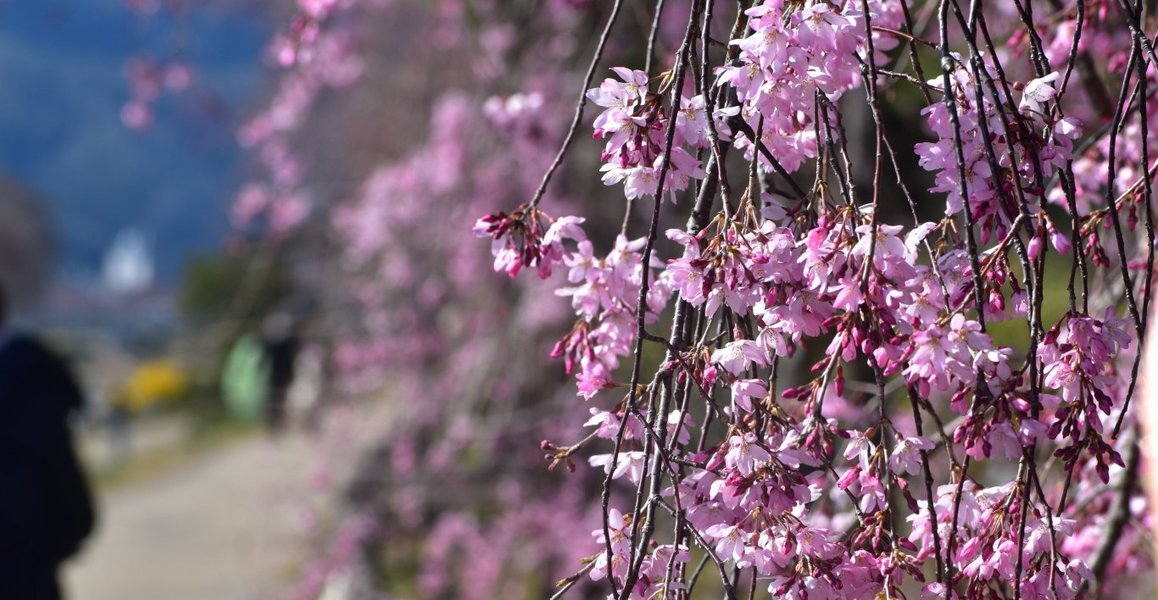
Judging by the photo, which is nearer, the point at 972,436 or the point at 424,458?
the point at 972,436

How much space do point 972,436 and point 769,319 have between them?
0.67ft

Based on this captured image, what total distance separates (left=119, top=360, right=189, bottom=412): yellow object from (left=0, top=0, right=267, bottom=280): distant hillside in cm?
1196

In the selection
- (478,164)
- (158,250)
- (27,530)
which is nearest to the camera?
(27,530)

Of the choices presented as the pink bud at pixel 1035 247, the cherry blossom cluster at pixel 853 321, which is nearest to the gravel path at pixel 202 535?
the cherry blossom cluster at pixel 853 321

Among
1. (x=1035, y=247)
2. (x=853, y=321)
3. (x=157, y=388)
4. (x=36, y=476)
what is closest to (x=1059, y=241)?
(x=1035, y=247)

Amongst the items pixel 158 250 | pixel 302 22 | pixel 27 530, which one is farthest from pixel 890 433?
pixel 158 250

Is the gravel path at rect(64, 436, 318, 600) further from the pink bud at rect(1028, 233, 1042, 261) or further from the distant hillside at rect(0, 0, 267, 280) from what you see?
the distant hillside at rect(0, 0, 267, 280)

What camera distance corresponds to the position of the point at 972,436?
104 centimetres

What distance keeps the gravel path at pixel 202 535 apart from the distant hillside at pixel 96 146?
17662 mm

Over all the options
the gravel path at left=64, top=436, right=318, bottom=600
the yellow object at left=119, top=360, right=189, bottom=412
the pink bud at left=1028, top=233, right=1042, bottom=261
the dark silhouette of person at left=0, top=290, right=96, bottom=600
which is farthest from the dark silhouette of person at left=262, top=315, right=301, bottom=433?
the pink bud at left=1028, top=233, right=1042, bottom=261

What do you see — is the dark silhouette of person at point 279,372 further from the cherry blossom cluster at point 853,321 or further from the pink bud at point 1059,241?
the pink bud at point 1059,241

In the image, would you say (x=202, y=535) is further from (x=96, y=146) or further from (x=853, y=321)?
(x=96, y=146)

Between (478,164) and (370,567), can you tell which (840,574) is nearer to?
(478,164)

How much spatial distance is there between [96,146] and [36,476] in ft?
96.3
